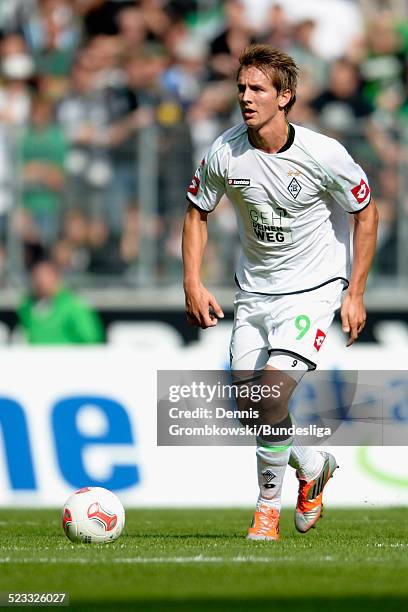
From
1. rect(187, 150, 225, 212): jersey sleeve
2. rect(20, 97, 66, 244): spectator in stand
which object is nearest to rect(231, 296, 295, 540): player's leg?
rect(187, 150, 225, 212): jersey sleeve

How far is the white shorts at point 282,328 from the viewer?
25.0ft

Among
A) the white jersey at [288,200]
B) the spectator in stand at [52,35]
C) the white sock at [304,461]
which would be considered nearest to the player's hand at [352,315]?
the white jersey at [288,200]

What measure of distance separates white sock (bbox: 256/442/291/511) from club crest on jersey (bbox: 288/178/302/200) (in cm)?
153

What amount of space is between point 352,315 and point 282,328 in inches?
19.0

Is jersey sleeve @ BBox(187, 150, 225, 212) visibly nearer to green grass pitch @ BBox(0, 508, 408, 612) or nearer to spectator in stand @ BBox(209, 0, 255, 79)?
green grass pitch @ BBox(0, 508, 408, 612)

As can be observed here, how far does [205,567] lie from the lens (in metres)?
6.24

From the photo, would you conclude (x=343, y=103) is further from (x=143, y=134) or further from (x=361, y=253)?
(x=361, y=253)

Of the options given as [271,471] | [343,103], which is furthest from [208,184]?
[343,103]

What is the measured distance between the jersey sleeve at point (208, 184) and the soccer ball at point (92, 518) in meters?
1.90

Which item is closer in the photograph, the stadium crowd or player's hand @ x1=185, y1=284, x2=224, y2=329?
player's hand @ x1=185, y1=284, x2=224, y2=329

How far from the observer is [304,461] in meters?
8.05

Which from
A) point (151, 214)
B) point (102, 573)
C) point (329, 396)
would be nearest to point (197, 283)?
point (102, 573)

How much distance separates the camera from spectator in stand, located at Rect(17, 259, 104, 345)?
44.8ft

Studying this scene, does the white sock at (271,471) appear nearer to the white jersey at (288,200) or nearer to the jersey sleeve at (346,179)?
the white jersey at (288,200)
